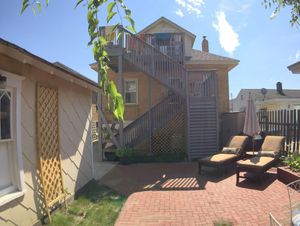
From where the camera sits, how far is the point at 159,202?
668cm

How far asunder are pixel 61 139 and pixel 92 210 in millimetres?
1701

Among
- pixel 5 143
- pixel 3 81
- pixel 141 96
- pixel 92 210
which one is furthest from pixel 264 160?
pixel 141 96

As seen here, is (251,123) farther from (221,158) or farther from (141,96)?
(141,96)

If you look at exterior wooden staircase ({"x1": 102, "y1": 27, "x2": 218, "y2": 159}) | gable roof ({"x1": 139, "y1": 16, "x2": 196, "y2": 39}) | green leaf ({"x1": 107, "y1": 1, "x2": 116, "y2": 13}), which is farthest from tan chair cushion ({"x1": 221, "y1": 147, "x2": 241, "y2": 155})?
gable roof ({"x1": 139, "y1": 16, "x2": 196, "y2": 39})

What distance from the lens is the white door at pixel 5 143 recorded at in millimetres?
4461

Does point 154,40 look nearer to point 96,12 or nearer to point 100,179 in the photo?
point 100,179

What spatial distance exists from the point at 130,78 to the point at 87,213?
39.6 feet

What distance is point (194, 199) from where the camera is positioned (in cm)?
688

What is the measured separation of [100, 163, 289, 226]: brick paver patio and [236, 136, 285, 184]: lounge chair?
0.35 m

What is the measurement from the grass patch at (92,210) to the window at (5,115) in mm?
1914

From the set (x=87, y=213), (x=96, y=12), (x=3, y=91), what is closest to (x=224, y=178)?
(x=87, y=213)

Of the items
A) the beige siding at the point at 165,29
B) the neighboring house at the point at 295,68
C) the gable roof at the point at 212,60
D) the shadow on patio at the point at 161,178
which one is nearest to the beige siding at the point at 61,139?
the shadow on patio at the point at 161,178

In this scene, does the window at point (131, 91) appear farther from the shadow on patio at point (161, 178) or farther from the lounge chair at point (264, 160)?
the lounge chair at point (264, 160)

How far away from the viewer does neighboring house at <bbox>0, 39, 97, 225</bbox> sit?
14.7 feet
